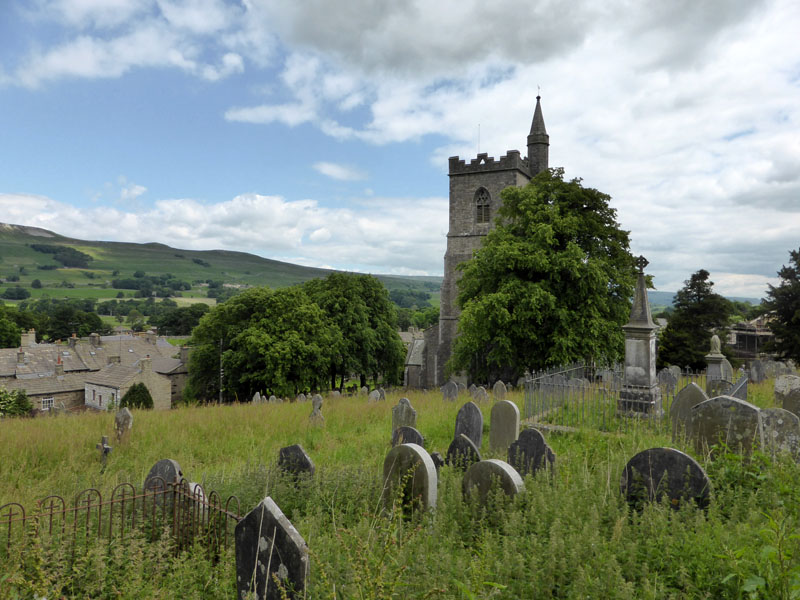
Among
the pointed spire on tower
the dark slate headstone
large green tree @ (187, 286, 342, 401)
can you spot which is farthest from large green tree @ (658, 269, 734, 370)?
the dark slate headstone

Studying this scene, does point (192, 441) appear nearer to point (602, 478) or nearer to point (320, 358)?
point (602, 478)

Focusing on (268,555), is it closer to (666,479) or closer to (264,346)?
(666,479)

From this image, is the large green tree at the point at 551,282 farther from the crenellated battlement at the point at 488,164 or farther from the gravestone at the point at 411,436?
the gravestone at the point at 411,436

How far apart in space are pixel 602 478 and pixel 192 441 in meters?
7.93

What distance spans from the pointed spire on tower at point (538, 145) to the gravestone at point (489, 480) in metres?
29.8

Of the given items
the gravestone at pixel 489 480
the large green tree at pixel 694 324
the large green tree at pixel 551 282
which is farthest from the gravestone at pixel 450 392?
the large green tree at pixel 694 324

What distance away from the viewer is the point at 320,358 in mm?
29750

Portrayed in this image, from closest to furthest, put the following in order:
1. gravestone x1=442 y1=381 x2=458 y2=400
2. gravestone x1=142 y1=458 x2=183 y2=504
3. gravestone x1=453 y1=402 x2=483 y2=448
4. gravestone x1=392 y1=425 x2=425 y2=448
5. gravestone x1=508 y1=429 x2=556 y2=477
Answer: gravestone x1=142 y1=458 x2=183 y2=504, gravestone x1=508 y1=429 x2=556 y2=477, gravestone x1=392 y1=425 x2=425 y2=448, gravestone x1=453 y1=402 x2=483 y2=448, gravestone x1=442 y1=381 x2=458 y2=400

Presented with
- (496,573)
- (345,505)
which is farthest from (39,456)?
(496,573)

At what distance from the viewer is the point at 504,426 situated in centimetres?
863

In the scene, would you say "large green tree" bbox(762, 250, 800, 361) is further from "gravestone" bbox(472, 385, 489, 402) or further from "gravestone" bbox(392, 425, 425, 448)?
"gravestone" bbox(392, 425, 425, 448)

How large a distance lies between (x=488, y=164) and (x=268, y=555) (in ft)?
100

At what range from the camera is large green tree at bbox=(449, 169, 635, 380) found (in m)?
19.7

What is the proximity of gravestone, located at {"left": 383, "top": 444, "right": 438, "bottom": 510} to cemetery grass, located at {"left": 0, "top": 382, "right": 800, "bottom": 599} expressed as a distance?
163mm
